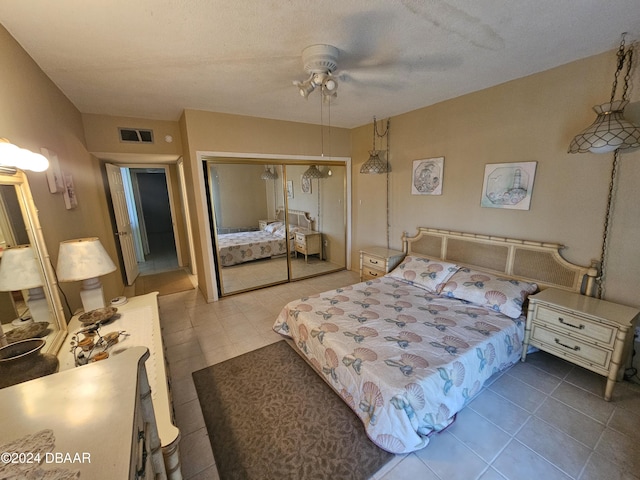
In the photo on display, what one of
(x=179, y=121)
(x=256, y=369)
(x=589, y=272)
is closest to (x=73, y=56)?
(x=179, y=121)

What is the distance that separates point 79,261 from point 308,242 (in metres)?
3.42

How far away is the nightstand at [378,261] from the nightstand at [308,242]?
1230mm

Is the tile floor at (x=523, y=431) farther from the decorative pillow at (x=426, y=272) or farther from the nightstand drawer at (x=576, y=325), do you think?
the decorative pillow at (x=426, y=272)

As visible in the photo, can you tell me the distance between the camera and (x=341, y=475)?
Result: 1449 mm

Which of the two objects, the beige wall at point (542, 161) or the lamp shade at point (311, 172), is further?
the lamp shade at point (311, 172)

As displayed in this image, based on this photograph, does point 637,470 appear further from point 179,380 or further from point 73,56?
point 73,56

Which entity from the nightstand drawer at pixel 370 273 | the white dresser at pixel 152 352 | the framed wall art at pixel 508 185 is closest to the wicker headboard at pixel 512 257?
the framed wall art at pixel 508 185

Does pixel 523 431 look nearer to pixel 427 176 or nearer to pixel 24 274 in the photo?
pixel 427 176

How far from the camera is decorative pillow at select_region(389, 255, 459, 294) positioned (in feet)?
9.27

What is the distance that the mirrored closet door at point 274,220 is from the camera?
3.76 metres

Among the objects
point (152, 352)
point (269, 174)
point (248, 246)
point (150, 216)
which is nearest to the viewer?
point (152, 352)

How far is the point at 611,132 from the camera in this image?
5.92 feet

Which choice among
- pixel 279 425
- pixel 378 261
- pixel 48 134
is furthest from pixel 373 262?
pixel 48 134

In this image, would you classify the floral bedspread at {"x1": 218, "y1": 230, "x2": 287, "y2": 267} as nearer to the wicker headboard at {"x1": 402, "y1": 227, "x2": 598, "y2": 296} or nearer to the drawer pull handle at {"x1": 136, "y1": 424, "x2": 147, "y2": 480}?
the wicker headboard at {"x1": 402, "y1": 227, "x2": 598, "y2": 296}
